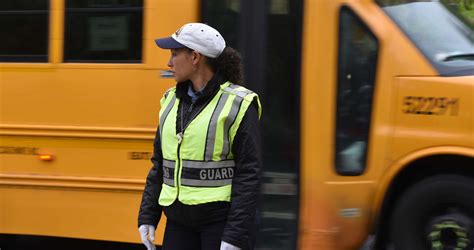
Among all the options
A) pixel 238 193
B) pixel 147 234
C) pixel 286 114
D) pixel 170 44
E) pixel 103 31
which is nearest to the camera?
pixel 238 193

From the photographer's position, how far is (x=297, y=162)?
4738 millimetres

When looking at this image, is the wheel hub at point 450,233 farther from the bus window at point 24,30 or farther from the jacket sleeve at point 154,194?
the bus window at point 24,30

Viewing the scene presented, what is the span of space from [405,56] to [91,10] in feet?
7.28

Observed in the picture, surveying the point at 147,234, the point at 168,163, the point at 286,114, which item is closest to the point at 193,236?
the point at 147,234

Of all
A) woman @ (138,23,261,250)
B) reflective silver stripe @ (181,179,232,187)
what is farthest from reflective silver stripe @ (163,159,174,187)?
reflective silver stripe @ (181,179,232,187)

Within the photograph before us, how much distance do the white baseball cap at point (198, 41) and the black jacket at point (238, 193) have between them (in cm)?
12

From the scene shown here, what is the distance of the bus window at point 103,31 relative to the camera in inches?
199

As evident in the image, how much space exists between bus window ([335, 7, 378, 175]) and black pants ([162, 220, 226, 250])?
1.69 m

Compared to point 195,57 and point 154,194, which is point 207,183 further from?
point 195,57

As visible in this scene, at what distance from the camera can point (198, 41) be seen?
3.07 metres

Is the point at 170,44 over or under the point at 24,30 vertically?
over

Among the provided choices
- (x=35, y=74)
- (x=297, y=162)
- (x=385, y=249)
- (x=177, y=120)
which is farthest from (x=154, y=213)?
(x=35, y=74)

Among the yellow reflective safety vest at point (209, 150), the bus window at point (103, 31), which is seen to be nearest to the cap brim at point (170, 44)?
the yellow reflective safety vest at point (209, 150)

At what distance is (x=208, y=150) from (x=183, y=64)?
40 centimetres
